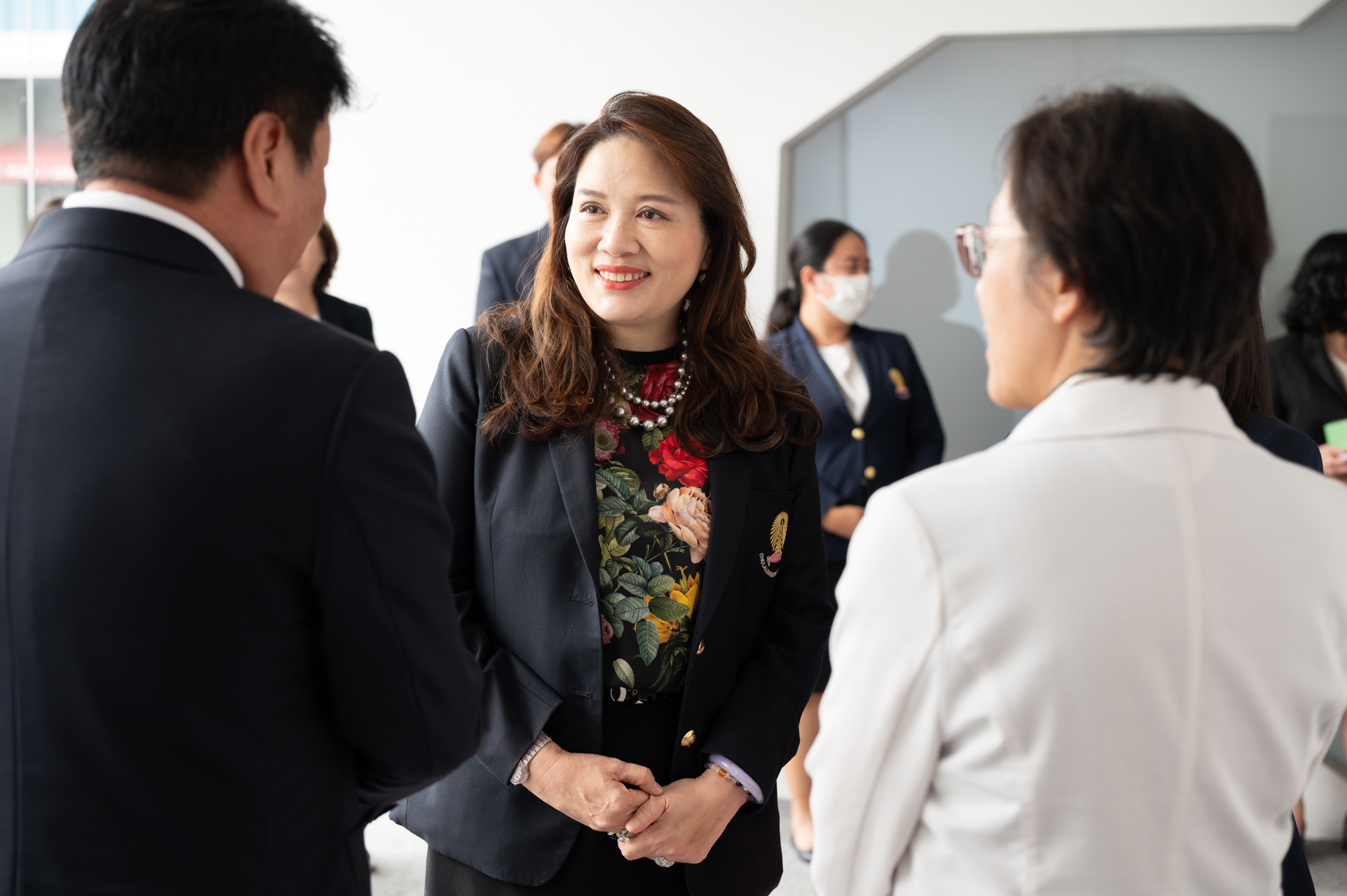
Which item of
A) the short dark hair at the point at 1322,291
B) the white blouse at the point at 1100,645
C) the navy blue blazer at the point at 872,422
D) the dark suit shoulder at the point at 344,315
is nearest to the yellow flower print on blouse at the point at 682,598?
the white blouse at the point at 1100,645

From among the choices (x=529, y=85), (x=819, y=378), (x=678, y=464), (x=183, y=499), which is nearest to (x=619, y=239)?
(x=678, y=464)

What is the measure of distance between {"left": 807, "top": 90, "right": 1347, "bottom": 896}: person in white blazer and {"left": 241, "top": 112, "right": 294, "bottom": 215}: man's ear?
646 mm

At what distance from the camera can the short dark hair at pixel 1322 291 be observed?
10.7 feet

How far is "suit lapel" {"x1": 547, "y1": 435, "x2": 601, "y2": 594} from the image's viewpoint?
55.2 inches

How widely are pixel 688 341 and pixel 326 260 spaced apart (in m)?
1.75

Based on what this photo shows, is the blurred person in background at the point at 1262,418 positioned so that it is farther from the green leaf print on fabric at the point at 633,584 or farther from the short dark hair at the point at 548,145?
the short dark hair at the point at 548,145

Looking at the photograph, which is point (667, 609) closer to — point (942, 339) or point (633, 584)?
point (633, 584)

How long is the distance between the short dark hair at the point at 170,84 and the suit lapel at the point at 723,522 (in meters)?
0.81

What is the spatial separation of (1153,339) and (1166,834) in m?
0.43

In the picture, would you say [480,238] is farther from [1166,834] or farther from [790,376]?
[1166,834]

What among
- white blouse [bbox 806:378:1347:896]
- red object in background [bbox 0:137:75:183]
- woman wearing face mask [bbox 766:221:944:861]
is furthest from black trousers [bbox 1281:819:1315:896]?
red object in background [bbox 0:137:75:183]

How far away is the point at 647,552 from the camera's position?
4.78 feet

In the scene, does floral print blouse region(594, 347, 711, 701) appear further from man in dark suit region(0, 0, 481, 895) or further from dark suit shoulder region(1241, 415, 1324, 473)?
dark suit shoulder region(1241, 415, 1324, 473)

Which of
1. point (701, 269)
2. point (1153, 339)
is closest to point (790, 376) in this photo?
point (701, 269)
